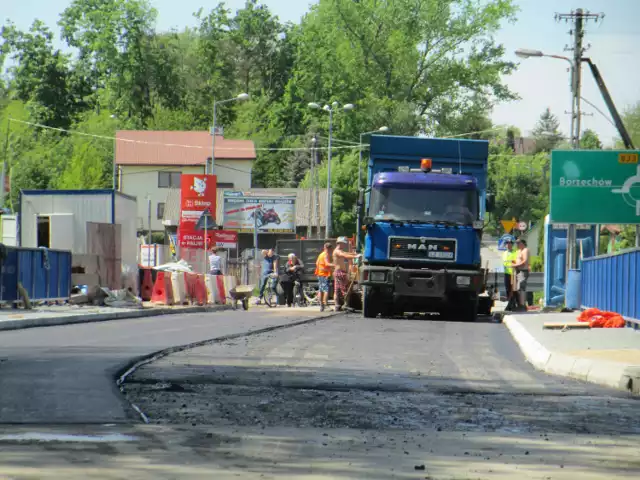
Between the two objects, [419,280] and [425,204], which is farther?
[419,280]

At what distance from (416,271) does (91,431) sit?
18.1 meters

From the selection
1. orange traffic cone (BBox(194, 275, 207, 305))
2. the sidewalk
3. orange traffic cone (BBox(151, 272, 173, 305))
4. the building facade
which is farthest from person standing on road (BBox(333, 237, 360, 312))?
the building facade

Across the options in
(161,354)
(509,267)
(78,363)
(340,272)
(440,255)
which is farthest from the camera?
(509,267)

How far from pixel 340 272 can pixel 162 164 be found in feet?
220

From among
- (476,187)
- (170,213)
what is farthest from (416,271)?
(170,213)

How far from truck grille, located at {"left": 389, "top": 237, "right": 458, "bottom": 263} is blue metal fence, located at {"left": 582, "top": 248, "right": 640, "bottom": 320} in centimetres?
303

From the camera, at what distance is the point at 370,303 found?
2658cm

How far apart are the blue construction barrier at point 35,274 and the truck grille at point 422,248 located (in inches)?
309

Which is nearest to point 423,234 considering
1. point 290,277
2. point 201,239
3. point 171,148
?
point 290,277

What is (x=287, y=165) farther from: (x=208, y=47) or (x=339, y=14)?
(x=339, y=14)

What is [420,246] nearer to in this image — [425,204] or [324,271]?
[425,204]

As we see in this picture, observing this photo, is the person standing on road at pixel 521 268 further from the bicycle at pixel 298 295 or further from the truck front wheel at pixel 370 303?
the bicycle at pixel 298 295

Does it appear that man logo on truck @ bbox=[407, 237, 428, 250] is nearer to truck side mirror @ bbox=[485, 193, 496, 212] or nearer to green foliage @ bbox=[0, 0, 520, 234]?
truck side mirror @ bbox=[485, 193, 496, 212]

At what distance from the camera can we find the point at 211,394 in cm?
976
